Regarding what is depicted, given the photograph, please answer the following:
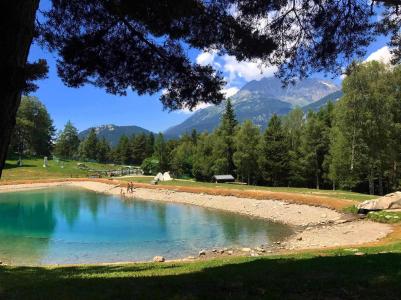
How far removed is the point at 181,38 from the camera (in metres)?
9.01

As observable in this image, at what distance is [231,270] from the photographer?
31.4ft

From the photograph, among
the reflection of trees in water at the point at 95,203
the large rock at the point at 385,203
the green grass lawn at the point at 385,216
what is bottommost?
the reflection of trees in water at the point at 95,203

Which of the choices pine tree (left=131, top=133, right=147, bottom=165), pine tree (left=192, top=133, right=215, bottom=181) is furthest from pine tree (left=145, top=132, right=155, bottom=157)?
pine tree (left=192, top=133, right=215, bottom=181)

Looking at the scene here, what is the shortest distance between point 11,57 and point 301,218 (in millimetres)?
26128

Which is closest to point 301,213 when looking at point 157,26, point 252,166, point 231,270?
point 231,270

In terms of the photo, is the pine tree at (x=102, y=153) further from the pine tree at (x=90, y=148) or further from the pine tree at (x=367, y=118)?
the pine tree at (x=367, y=118)

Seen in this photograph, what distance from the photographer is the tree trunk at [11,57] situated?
16.0ft

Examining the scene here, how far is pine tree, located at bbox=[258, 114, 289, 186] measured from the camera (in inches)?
2331

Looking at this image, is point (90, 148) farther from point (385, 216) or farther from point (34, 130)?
point (385, 216)

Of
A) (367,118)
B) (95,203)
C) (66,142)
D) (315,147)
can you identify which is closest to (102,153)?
(66,142)

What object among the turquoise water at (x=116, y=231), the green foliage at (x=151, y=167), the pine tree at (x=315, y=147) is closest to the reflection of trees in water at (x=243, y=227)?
the turquoise water at (x=116, y=231)

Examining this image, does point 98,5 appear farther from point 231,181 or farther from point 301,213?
point 231,181

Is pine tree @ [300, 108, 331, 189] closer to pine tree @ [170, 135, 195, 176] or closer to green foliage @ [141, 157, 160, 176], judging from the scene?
pine tree @ [170, 135, 195, 176]

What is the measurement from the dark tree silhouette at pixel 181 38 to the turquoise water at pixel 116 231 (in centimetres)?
1146
